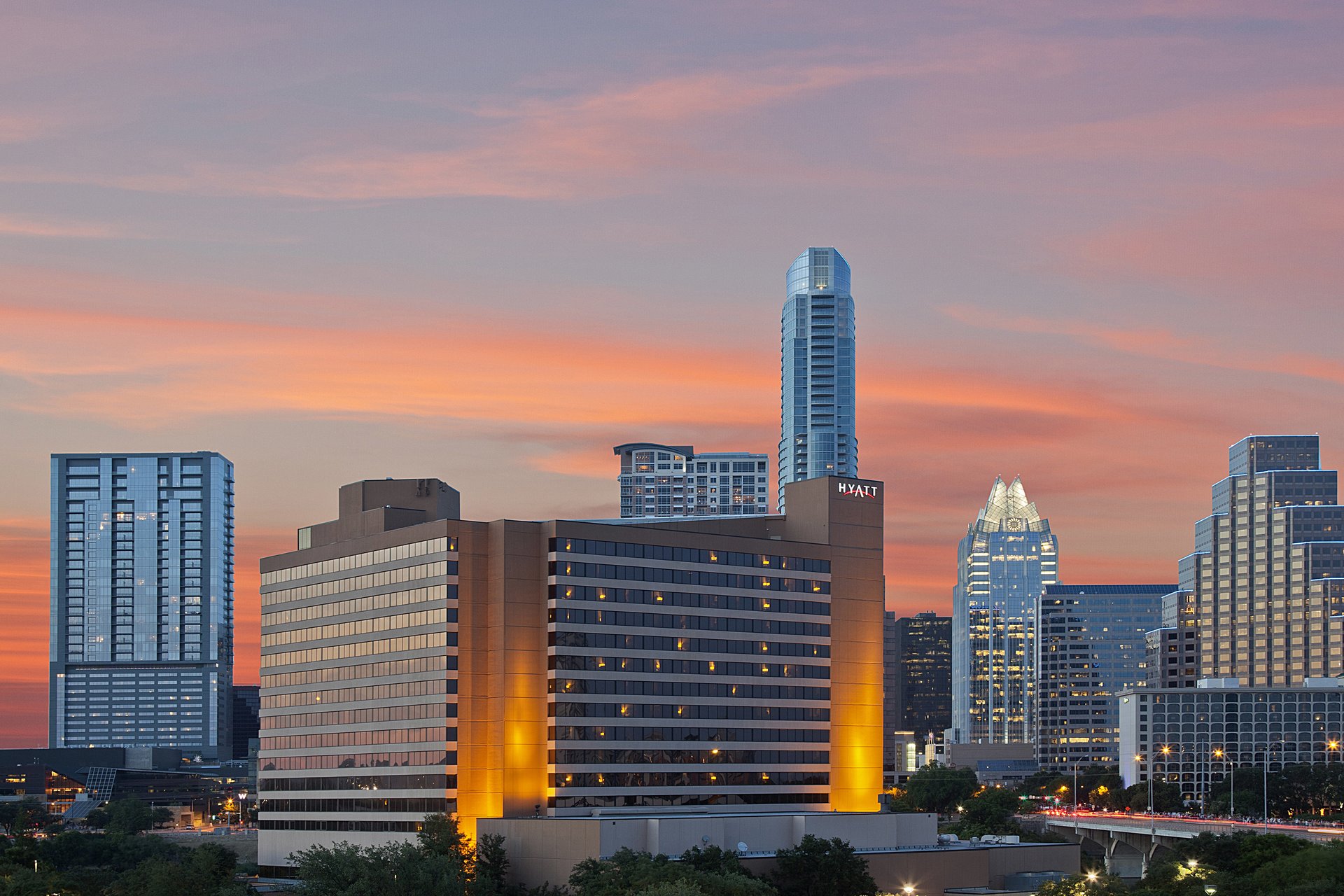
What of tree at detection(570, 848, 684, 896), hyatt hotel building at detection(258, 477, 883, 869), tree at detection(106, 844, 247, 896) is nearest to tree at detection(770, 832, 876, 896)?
tree at detection(570, 848, 684, 896)

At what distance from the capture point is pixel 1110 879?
6344 inches

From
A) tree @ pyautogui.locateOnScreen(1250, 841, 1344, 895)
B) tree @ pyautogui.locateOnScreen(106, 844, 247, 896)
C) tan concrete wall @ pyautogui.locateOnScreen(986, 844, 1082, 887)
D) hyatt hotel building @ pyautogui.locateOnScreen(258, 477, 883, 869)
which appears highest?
hyatt hotel building @ pyautogui.locateOnScreen(258, 477, 883, 869)

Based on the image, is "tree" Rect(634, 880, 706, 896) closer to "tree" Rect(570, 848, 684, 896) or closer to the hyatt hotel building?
"tree" Rect(570, 848, 684, 896)

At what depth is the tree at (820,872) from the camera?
16788 centimetres

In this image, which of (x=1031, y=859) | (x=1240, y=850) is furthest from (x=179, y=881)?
(x=1240, y=850)

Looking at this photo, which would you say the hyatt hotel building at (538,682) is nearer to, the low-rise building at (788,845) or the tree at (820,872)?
the low-rise building at (788,845)

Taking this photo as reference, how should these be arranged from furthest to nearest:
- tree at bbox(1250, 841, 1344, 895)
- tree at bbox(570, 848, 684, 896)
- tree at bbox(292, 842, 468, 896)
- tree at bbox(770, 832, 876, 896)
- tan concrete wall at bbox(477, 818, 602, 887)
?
tan concrete wall at bbox(477, 818, 602, 887) < tree at bbox(770, 832, 876, 896) < tree at bbox(292, 842, 468, 896) < tree at bbox(570, 848, 684, 896) < tree at bbox(1250, 841, 1344, 895)

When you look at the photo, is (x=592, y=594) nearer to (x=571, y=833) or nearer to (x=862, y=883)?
(x=571, y=833)

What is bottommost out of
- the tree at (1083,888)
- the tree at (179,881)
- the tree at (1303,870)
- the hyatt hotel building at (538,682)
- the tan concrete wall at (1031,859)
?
the tree at (179,881)

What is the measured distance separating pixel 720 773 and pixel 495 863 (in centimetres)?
3409

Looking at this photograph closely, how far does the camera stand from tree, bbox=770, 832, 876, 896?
16788 cm

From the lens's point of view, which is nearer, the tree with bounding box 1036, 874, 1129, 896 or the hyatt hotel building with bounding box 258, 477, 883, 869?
the tree with bounding box 1036, 874, 1129, 896

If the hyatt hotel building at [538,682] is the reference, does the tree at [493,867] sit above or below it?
below

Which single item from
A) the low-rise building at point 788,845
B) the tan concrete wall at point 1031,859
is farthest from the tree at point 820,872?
the tan concrete wall at point 1031,859
